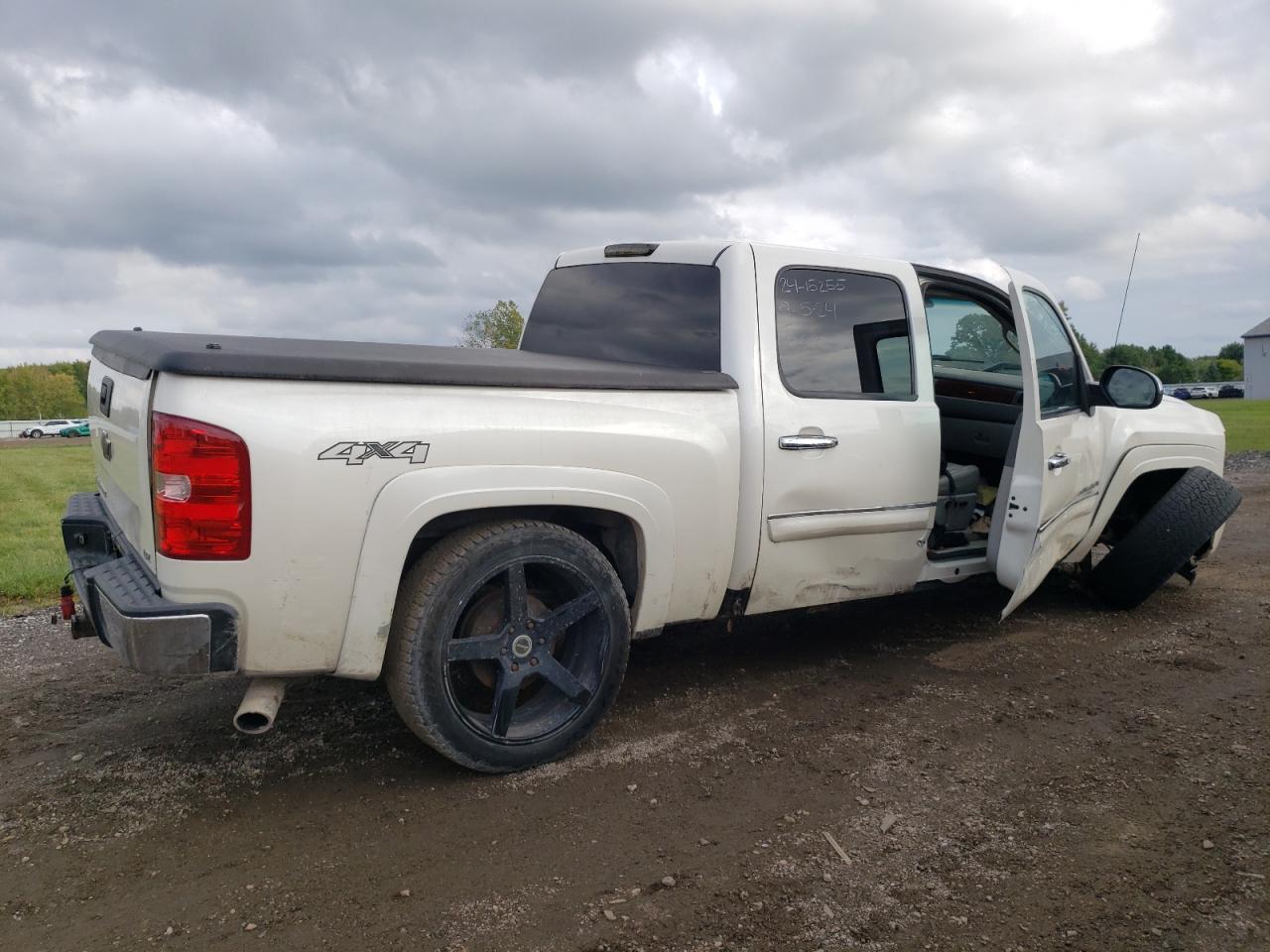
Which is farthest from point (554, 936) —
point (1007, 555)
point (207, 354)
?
point (1007, 555)

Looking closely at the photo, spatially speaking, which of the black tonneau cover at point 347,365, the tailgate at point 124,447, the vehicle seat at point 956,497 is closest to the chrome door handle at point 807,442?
the black tonneau cover at point 347,365

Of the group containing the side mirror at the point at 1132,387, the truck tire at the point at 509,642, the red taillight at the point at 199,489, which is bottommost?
the truck tire at the point at 509,642

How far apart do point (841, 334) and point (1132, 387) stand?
6.19 ft

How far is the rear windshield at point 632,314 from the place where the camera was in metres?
4.05

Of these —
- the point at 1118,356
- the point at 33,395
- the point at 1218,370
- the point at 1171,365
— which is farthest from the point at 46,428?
Result: the point at 1218,370

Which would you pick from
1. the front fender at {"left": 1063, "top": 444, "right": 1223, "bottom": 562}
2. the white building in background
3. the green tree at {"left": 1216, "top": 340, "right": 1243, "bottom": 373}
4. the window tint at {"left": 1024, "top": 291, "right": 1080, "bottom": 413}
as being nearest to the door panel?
the window tint at {"left": 1024, "top": 291, "right": 1080, "bottom": 413}

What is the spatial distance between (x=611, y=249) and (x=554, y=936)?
321cm

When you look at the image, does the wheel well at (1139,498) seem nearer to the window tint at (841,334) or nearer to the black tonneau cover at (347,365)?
the window tint at (841,334)

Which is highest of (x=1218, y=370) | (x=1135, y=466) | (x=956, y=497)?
(x=1135, y=466)

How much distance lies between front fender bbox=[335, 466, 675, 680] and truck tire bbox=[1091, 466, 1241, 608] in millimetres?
3388

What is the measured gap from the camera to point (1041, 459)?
442cm

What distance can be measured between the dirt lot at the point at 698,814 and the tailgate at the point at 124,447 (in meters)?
0.94

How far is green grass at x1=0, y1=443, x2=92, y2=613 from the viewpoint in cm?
671

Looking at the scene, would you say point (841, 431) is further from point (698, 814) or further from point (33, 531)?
point (33, 531)
